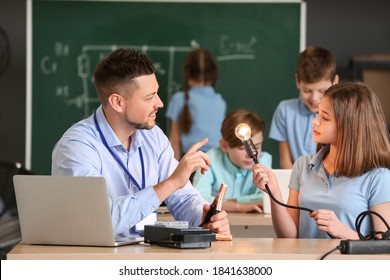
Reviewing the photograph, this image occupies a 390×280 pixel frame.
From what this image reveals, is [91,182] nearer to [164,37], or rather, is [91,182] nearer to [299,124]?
[299,124]

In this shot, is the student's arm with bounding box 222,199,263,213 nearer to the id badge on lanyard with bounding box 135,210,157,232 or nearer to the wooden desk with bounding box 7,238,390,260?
the id badge on lanyard with bounding box 135,210,157,232

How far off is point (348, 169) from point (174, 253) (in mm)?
994

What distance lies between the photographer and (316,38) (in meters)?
7.42

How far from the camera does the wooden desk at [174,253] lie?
2748 millimetres

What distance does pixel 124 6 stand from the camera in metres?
7.18

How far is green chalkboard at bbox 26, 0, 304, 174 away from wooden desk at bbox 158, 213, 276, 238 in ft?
7.15

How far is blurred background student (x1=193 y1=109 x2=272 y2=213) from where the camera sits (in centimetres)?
493

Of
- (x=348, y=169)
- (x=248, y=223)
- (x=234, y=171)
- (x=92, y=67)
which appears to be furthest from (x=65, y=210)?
(x=92, y=67)

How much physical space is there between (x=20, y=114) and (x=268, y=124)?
205 cm

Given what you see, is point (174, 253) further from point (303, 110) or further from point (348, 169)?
point (303, 110)

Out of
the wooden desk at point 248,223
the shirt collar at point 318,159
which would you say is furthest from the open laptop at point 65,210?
the wooden desk at point 248,223

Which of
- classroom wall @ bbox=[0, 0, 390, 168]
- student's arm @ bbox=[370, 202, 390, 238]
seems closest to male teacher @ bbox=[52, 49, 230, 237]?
student's arm @ bbox=[370, 202, 390, 238]
